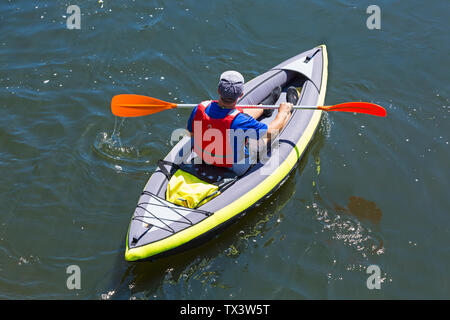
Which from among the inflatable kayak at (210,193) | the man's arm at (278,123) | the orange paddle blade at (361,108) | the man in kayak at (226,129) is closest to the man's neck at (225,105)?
the man in kayak at (226,129)

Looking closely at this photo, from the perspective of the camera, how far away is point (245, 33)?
7730mm

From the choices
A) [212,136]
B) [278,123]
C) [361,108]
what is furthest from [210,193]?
[361,108]

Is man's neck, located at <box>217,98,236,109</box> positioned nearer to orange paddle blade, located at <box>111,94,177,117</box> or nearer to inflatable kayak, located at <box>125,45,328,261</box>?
inflatable kayak, located at <box>125,45,328,261</box>

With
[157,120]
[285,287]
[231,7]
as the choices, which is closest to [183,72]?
[157,120]

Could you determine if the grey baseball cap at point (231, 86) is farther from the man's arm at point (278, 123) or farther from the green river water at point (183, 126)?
the green river water at point (183, 126)

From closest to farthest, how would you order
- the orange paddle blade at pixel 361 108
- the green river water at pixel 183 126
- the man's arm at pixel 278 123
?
the green river water at pixel 183 126, the man's arm at pixel 278 123, the orange paddle blade at pixel 361 108

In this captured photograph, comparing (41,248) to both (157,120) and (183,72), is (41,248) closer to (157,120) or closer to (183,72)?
(157,120)

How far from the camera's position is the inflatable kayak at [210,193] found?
4.36 meters

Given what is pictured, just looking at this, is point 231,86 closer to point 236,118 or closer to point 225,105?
point 225,105

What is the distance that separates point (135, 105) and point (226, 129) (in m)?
1.44

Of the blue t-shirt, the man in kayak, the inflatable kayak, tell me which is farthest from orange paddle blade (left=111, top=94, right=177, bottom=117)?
the blue t-shirt

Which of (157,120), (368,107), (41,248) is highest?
(368,107)

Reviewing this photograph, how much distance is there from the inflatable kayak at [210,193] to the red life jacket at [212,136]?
0.21 m

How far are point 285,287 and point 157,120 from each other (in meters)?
2.97
